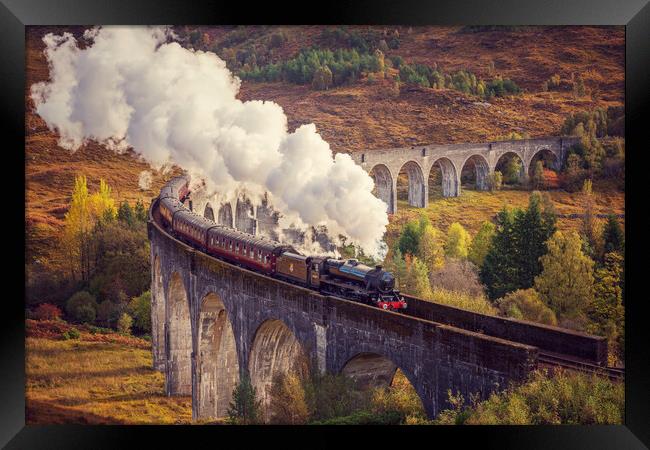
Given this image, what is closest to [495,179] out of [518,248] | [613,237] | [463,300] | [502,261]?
[518,248]

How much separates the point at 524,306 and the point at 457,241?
2.36m

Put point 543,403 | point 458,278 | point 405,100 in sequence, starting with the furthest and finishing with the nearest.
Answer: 1. point 405,100
2. point 458,278
3. point 543,403

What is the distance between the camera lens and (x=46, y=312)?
2006 centimetres

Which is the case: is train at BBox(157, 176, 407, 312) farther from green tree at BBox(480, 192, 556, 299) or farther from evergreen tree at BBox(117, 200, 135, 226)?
green tree at BBox(480, 192, 556, 299)

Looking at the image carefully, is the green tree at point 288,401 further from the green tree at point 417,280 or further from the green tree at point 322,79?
the green tree at point 322,79

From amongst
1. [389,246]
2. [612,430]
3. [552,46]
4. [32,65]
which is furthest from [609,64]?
[32,65]

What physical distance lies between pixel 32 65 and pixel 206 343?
304 inches

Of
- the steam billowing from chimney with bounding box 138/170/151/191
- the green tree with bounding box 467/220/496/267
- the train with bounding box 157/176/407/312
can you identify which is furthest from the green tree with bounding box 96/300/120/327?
the green tree with bounding box 467/220/496/267

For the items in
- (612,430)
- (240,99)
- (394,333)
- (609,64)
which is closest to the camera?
(394,333)

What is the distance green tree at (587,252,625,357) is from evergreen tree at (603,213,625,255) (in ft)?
0.50

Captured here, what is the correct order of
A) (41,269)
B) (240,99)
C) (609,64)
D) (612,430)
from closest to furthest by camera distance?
(612,430) < (609,64) < (41,269) < (240,99)

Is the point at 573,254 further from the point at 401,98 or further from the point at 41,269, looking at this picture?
the point at 41,269

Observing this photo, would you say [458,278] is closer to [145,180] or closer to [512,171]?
[512,171]

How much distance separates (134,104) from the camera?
21.0 meters
